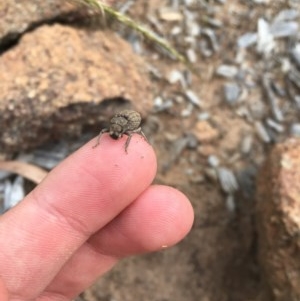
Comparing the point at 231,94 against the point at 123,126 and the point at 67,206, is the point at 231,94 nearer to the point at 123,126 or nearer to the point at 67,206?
the point at 123,126

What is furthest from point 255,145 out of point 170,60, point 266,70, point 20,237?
point 20,237

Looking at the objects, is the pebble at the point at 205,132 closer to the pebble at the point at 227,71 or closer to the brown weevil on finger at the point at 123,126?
the pebble at the point at 227,71

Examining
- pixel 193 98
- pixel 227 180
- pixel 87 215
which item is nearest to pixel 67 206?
pixel 87 215

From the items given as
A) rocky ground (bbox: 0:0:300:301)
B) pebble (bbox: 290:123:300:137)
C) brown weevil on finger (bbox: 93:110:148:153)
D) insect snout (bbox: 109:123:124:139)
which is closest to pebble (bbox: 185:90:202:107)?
rocky ground (bbox: 0:0:300:301)

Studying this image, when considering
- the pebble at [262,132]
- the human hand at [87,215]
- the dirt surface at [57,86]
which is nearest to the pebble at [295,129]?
the pebble at [262,132]

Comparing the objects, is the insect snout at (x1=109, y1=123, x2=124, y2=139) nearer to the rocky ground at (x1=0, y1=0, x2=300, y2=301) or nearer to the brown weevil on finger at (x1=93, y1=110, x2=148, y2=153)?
the brown weevil on finger at (x1=93, y1=110, x2=148, y2=153)
